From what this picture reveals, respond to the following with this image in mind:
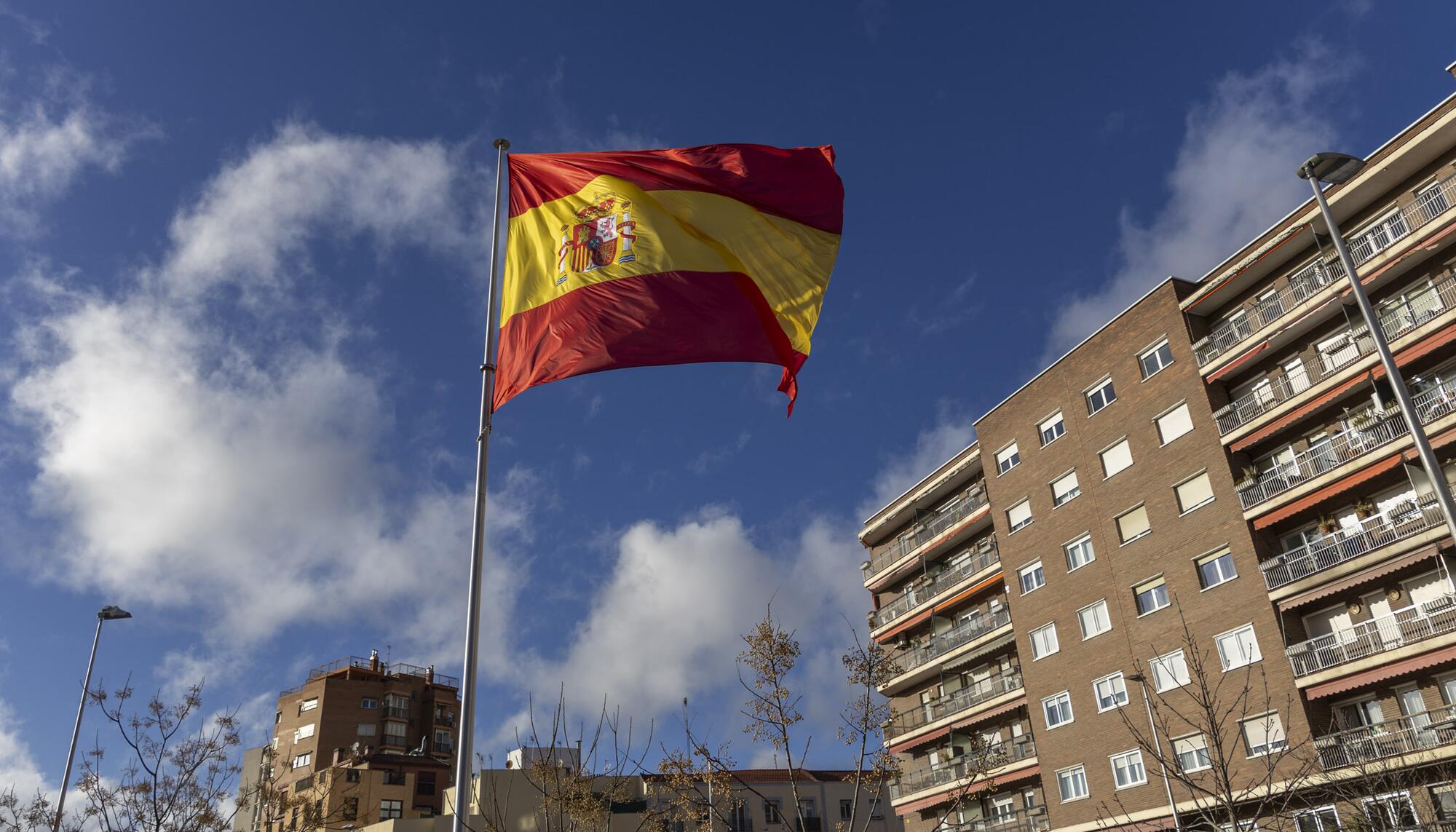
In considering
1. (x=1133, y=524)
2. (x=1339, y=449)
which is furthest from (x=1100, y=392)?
(x=1339, y=449)

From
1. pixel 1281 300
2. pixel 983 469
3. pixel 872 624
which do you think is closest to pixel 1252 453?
pixel 1281 300

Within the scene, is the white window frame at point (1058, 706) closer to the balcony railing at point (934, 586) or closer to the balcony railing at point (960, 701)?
the balcony railing at point (960, 701)

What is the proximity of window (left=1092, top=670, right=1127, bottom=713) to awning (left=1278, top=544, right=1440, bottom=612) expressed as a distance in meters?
7.12

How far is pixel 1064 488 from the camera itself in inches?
1676

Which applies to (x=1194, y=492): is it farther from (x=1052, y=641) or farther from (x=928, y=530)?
(x=928, y=530)

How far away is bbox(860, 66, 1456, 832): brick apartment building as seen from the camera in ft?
96.9

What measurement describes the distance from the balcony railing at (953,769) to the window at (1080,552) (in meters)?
7.17

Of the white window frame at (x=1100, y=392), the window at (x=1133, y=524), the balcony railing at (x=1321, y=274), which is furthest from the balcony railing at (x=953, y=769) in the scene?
the balcony railing at (x=1321, y=274)

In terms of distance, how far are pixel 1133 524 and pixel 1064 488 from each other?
13.9ft

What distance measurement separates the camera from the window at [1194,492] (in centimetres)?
3578

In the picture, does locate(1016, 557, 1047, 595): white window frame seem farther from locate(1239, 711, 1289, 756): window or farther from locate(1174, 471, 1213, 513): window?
locate(1239, 711, 1289, 756): window

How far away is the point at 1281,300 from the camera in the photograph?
35.0 metres

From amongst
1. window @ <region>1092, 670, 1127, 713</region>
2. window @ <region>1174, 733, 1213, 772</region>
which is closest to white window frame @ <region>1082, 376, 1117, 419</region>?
→ window @ <region>1092, 670, 1127, 713</region>

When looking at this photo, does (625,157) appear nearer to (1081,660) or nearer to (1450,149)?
(1450,149)
